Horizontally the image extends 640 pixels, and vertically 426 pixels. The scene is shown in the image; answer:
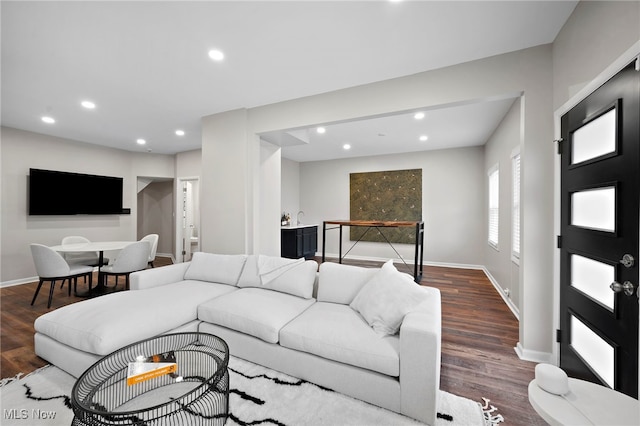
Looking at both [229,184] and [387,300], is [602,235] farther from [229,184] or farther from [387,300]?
[229,184]

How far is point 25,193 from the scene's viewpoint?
458 centimetres

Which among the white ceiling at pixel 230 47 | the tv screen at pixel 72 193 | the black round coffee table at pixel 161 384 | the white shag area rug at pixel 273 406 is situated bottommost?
the white shag area rug at pixel 273 406

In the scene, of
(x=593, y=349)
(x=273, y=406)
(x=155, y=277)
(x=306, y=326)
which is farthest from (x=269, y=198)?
(x=593, y=349)

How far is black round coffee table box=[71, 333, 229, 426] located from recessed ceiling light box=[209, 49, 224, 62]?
238 centimetres

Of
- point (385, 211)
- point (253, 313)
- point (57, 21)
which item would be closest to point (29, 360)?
point (253, 313)

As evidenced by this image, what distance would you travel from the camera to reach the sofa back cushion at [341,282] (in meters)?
2.35

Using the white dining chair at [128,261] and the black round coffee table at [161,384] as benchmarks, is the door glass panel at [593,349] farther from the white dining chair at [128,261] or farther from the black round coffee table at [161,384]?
the white dining chair at [128,261]

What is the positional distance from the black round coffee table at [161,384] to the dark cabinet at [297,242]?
4.22 m

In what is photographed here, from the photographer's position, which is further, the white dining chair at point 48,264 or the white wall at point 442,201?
the white wall at point 442,201

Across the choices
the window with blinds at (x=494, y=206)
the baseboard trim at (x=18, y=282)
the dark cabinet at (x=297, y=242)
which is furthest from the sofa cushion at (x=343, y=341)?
the baseboard trim at (x=18, y=282)

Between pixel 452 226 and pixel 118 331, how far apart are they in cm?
604

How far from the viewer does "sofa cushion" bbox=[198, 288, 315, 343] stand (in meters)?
1.98

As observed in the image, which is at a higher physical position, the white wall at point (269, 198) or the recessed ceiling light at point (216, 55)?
the recessed ceiling light at point (216, 55)

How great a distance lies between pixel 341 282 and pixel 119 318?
175cm
